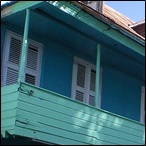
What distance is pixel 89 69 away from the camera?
458 inches

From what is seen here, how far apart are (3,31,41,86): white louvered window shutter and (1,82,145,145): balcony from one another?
133 centimetres

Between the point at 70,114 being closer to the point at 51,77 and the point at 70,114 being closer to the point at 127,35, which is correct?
the point at 51,77

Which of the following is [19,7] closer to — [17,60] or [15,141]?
[17,60]

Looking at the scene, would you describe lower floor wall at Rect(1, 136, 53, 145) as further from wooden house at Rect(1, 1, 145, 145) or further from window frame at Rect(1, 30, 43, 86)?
window frame at Rect(1, 30, 43, 86)

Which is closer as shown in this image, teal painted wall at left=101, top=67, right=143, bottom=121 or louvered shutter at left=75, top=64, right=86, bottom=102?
louvered shutter at left=75, top=64, right=86, bottom=102

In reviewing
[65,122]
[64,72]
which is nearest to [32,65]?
[64,72]

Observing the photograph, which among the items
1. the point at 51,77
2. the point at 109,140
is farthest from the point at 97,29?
the point at 109,140

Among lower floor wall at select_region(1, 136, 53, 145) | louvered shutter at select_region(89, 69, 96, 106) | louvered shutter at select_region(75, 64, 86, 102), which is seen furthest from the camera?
louvered shutter at select_region(89, 69, 96, 106)

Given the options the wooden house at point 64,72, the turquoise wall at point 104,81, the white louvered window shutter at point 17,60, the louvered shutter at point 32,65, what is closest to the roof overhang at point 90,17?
the wooden house at point 64,72

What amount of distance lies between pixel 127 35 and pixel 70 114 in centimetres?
264

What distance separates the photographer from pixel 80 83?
11.3 meters

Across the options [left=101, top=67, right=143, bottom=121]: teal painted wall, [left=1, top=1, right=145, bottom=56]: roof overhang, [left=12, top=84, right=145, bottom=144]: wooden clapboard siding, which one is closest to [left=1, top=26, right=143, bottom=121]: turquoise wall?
[left=101, top=67, right=143, bottom=121]: teal painted wall

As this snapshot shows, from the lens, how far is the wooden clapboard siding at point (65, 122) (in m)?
7.99

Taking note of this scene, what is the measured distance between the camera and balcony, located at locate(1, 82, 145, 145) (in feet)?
25.9
